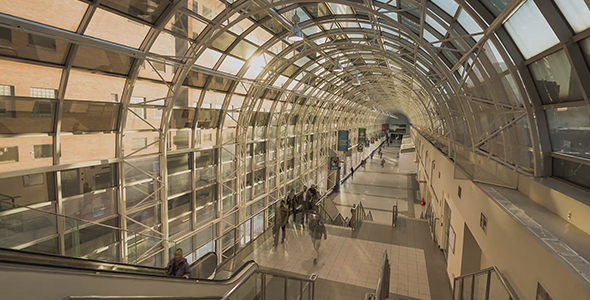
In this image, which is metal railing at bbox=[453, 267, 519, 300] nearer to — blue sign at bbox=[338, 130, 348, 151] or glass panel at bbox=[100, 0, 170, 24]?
glass panel at bbox=[100, 0, 170, 24]

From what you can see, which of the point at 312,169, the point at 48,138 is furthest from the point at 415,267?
the point at 312,169

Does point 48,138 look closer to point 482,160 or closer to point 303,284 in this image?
point 303,284

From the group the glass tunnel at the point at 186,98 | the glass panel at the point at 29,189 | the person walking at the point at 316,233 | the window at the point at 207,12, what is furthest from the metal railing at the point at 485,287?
the glass panel at the point at 29,189

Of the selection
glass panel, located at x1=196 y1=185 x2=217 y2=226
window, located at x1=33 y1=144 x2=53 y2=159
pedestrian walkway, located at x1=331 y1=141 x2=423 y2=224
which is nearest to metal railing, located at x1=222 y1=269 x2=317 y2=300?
window, located at x1=33 y1=144 x2=53 y2=159

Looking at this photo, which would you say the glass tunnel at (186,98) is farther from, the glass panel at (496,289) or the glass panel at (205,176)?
the glass panel at (496,289)

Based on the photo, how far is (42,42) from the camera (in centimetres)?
670

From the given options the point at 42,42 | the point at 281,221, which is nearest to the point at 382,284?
the point at 281,221

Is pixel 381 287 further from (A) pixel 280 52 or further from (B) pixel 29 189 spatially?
(A) pixel 280 52

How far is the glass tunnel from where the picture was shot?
5180 mm

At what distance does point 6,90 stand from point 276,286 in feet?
23.5

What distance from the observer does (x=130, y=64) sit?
8.74 m

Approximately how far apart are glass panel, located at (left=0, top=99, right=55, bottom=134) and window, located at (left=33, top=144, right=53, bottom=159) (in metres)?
0.38

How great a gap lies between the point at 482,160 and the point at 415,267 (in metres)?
4.02

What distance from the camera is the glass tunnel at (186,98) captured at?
17.0 feet
